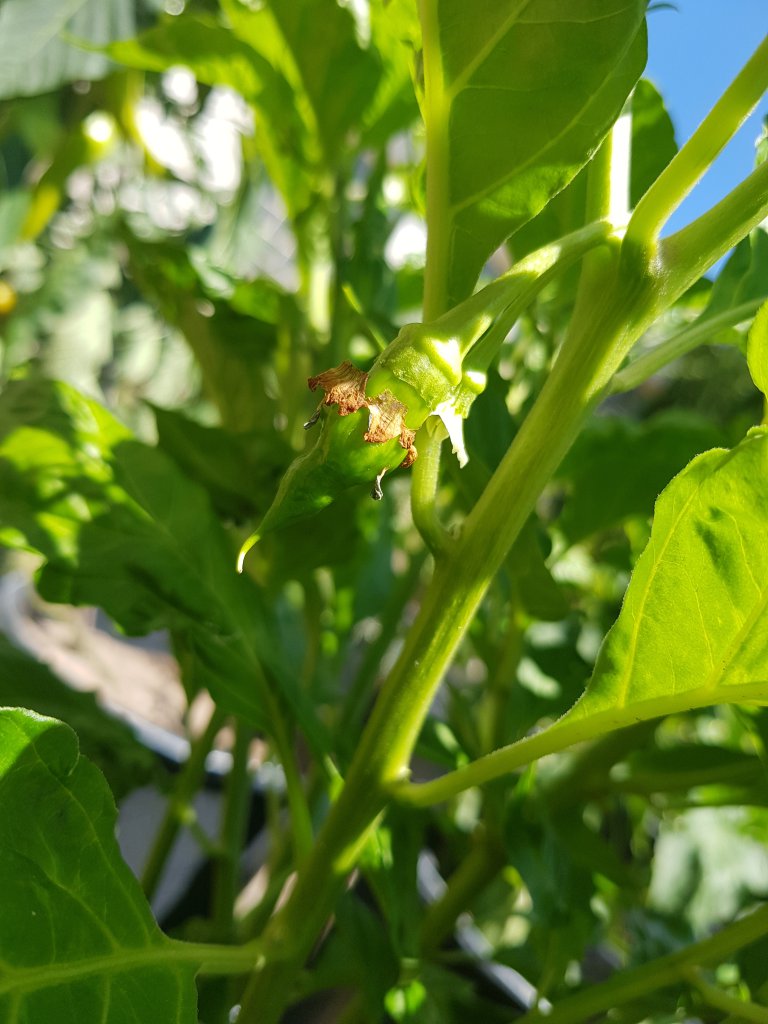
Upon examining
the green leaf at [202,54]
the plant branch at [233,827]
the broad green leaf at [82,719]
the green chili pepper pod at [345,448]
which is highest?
the green leaf at [202,54]

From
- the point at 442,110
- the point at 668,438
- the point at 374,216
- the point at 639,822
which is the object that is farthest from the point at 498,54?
the point at 639,822

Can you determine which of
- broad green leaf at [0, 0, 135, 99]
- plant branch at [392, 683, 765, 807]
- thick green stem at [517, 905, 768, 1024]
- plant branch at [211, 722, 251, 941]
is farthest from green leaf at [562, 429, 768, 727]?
broad green leaf at [0, 0, 135, 99]

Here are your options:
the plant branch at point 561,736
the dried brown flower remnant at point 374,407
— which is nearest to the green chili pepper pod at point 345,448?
the dried brown flower remnant at point 374,407

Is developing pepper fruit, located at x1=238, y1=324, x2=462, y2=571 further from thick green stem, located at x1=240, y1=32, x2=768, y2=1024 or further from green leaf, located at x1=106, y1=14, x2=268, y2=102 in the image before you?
green leaf, located at x1=106, y1=14, x2=268, y2=102

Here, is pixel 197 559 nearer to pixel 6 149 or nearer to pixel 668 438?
pixel 668 438

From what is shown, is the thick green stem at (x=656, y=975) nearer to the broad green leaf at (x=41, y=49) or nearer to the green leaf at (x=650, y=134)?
the green leaf at (x=650, y=134)

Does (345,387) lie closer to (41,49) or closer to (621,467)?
(621,467)

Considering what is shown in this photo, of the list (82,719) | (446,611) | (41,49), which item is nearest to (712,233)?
(446,611)
